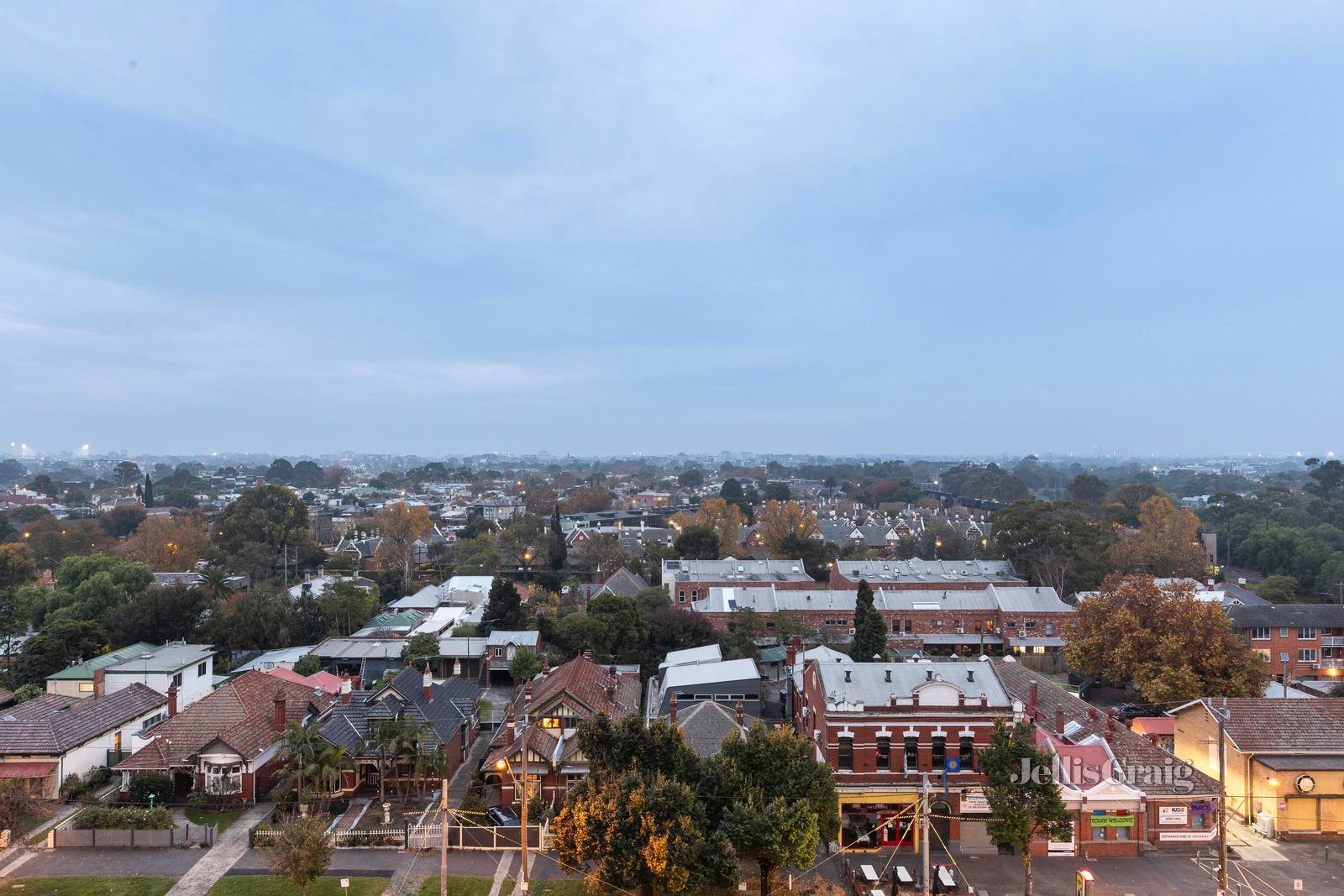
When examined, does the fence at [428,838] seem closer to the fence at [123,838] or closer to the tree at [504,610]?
the fence at [123,838]

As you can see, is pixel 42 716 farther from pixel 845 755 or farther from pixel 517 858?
pixel 845 755

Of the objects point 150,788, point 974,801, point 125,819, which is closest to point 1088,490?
point 974,801

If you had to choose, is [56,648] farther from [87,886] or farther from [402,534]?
[402,534]

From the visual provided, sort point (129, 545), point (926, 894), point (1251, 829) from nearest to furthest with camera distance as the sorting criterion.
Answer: point (926, 894), point (1251, 829), point (129, 545)

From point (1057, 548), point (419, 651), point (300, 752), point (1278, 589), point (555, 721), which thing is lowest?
point (1278, 589)

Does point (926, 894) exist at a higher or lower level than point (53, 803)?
higher

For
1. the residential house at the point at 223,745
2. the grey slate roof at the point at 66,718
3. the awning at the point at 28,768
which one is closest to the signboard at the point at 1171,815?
the residential house at the point at 223,745

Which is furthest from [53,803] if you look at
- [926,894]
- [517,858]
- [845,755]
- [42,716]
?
[926,894]
